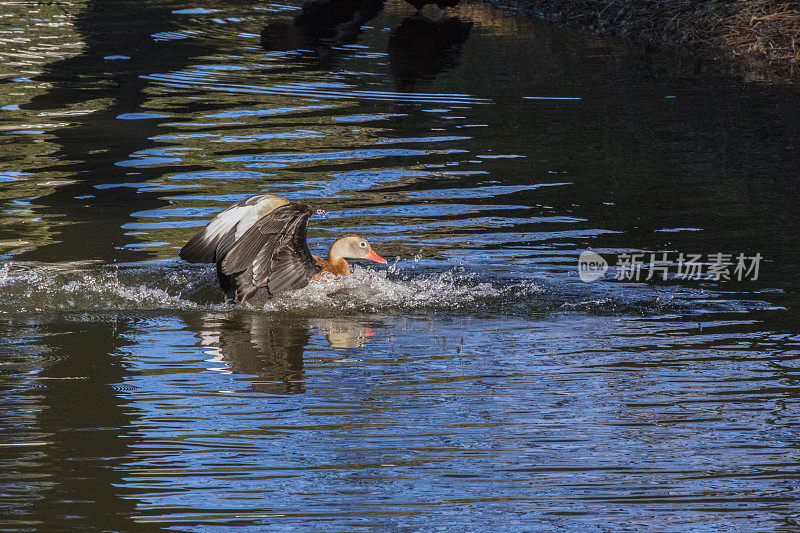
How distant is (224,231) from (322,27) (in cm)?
1426

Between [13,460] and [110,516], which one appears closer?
[110,516]

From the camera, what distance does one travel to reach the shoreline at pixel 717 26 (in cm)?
1795

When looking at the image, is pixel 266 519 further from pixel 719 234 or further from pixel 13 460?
pixel 719 234

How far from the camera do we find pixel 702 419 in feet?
18.9

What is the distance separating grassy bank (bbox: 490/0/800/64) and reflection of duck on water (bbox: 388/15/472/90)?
2755 millimetres

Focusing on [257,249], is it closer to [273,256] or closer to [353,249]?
[273,256]

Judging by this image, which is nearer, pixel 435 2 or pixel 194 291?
pixel 194 291

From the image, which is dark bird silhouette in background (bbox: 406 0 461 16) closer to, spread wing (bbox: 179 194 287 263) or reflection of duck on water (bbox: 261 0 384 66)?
reflection of duck on water (bbox: 261 0 384 66)

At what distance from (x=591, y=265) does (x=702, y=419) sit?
9.57ft

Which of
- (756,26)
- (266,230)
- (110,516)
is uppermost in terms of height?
(756,26)

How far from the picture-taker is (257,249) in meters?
7.85

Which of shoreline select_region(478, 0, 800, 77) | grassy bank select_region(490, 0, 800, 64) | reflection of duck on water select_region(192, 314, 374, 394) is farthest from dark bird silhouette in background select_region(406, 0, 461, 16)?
reflection of duck on water select_region(192, 314, 374, 394)

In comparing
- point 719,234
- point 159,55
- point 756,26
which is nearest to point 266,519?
point 719,234

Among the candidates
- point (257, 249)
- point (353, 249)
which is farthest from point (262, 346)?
point (353, 249)
